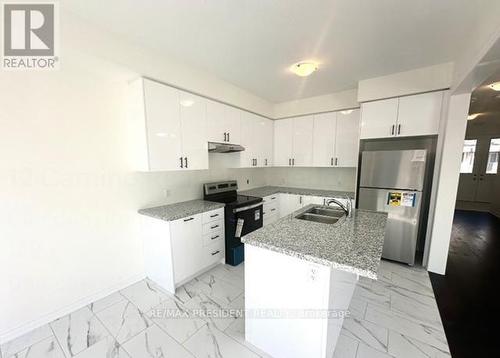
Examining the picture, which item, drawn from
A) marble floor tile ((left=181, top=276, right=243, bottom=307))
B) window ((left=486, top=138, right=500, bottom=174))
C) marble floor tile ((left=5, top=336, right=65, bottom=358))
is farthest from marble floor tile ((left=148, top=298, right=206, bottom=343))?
window ((left=486, top=138, right=500, bottom=174))

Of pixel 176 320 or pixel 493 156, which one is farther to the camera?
A: pixel 493 156

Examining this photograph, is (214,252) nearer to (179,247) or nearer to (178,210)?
(179,247)

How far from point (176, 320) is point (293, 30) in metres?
2.88

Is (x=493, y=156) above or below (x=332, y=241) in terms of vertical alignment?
above

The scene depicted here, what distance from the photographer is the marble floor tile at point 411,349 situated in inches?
60.6

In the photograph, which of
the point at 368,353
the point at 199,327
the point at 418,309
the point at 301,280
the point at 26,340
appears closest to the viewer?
the point at 301,280

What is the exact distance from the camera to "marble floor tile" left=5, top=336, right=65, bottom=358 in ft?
5.09

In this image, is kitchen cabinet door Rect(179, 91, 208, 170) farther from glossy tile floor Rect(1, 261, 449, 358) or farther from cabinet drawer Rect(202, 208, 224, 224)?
glossy tile floor Rect(1, 261, 449, 358)

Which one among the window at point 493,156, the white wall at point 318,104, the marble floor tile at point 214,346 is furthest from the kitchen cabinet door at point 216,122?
the window at point 493,156

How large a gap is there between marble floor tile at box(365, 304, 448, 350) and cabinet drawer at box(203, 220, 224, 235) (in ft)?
6.17

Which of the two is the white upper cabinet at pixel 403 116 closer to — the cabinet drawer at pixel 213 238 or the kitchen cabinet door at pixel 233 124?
the kitchen cabinet door at pixel 233 124

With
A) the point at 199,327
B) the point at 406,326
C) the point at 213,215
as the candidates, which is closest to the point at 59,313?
the point at 199,327

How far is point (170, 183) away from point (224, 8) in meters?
2.06

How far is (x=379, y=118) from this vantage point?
292 centimetres
